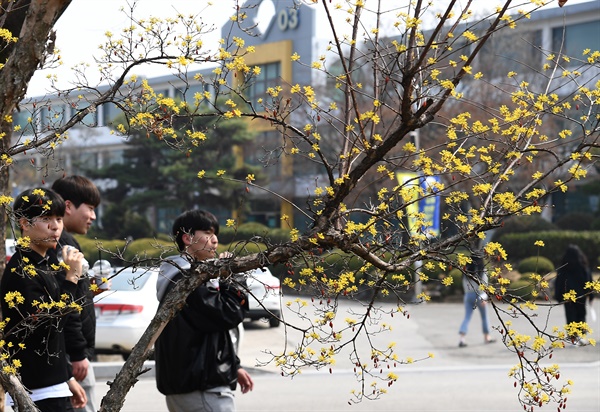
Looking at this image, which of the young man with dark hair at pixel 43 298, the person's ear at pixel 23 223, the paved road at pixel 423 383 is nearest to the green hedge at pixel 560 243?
the paved road at pixel 423 383

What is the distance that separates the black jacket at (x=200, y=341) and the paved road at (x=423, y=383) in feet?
12.8

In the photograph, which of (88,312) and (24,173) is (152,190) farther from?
(88,312)

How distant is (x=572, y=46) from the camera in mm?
39000

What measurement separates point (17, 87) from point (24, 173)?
1946 inches

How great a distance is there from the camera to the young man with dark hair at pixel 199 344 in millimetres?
4523

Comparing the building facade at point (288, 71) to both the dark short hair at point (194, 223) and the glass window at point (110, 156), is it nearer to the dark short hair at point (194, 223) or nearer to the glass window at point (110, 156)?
the glass window at point (110, 156)

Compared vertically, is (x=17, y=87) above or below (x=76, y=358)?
above

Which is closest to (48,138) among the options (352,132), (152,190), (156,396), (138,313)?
(352,132)

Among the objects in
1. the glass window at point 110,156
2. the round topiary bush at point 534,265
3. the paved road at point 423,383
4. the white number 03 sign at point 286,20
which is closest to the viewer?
the paved road at point 423,383

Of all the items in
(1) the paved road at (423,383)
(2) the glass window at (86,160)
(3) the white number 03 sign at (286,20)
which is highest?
(3) the white number 03 sign at (286,20)

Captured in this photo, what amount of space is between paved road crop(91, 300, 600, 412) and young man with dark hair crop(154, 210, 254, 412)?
3889 millimetres

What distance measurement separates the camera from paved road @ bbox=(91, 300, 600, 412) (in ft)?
31.8

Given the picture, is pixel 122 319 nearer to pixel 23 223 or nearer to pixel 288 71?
pixel 23 223

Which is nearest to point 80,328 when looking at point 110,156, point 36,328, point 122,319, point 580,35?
point 36,328
